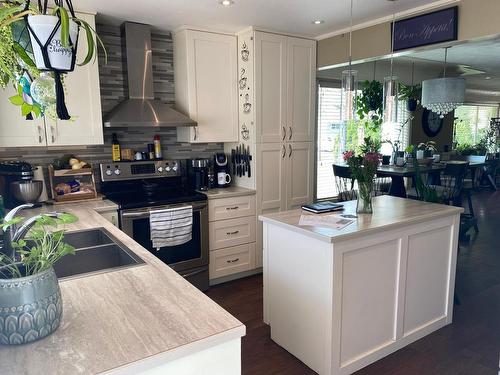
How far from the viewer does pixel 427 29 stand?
9.69 feet

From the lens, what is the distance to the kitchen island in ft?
7.00

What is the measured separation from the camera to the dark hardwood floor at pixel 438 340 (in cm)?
233

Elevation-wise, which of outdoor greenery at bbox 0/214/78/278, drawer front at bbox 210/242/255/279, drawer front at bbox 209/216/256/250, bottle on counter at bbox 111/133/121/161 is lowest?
drawer front at bbox 210/242/255/279

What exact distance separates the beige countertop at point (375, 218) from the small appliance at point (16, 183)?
1.75 meters

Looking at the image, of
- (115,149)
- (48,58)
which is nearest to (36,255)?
(48,58)

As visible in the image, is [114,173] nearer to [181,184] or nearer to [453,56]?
[181,184]

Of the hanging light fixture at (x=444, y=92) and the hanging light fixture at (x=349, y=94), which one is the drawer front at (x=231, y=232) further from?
the hanging light fixture at (x=444, y=92)

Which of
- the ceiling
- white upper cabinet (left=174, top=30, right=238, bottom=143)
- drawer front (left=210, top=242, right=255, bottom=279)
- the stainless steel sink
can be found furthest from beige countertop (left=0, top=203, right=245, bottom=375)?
white upper cabinet (left=174, top=30, right=238, bottom=143)

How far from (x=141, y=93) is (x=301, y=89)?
5.32 ft

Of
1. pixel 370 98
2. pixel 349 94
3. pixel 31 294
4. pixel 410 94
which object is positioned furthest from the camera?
pixel 410 94

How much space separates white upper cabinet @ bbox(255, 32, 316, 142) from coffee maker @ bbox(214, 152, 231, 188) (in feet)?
1.54

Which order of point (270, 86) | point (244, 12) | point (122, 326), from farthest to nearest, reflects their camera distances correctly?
point (270, 86)
point (244, 12)
point (122, 326)

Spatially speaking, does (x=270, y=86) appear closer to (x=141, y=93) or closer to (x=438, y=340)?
(x=141, y=93)

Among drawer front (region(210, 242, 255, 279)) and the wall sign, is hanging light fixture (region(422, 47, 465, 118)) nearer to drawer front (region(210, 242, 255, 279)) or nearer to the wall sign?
the wall sign
